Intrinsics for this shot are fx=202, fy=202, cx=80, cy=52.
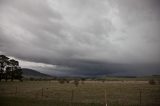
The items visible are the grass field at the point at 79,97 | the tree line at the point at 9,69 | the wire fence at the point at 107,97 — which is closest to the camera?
the grass field at the point at 79,97

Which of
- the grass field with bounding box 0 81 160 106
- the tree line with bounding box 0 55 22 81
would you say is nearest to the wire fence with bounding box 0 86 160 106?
the grass field with bounding box 0 81 160 106

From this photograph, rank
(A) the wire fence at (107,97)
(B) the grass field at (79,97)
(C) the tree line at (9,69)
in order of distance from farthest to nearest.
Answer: (C) the tree line at (9,69)
(A) the wire fence at (107,97)
(B) the grass field at (79,97)

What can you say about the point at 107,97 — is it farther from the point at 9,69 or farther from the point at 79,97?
the point at 9,69

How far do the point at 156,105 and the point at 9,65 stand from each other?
84951 mm

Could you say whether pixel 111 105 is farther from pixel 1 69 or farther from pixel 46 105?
pixel 1 69

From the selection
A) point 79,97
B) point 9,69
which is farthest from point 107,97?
point 9,69

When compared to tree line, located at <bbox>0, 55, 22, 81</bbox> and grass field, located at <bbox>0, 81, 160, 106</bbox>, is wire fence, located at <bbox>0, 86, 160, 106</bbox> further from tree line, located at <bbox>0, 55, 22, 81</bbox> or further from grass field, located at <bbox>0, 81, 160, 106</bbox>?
tree line, located at <bbox>0, 55, 22, 81</bbox>

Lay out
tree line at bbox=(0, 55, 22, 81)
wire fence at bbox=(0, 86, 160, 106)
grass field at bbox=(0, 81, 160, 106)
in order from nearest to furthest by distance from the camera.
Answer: grass field at bbox=(0, 81, 160, 106) < wire fence at bbox=(0, 86, 160, 106) < tree line at bbox=(0, 55, 22, 81)

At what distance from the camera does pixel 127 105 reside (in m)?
23.3

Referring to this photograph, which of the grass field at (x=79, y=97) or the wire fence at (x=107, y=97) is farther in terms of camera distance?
the wire fence at (x=107, y=97)

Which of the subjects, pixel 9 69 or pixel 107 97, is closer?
pixel 107 97

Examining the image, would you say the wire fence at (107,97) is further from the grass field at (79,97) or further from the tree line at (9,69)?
the tree line at (9,69)

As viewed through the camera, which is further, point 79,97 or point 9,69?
point 9,69

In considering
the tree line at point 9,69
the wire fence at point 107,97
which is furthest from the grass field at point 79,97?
the tree line at point 9,69
